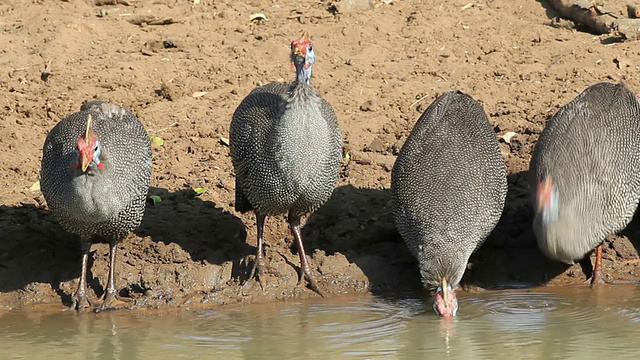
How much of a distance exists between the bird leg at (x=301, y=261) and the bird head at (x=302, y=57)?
3.45 ft

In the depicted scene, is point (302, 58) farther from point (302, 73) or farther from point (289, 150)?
point (289, 150)

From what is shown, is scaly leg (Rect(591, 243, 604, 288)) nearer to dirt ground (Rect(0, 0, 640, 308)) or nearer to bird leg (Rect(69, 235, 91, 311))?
dirt ground (Rect(0, 0, 640, 308))

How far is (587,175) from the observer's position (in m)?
7.26

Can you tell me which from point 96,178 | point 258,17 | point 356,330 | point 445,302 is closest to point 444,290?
point 445,302

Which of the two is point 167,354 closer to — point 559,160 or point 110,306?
point 110,306

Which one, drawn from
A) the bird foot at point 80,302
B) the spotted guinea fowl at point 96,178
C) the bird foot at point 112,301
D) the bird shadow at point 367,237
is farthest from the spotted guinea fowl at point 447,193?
the bird foot at point 80,302

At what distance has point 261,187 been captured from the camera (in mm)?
7293

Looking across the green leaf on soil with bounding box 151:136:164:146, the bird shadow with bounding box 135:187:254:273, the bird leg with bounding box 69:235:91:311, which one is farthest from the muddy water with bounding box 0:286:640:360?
the green leaf on soil with bounding box 151:136:164:146

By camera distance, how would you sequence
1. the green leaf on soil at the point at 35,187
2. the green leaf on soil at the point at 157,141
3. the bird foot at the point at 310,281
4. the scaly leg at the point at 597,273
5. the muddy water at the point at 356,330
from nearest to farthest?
the muddy water at the point at 356,330, the bird foot at the point at 310,281, the scaly leg at the point at 597,273, the green leaf on soil at the point at 35,187, the green leaf on soil at the point at 157,141

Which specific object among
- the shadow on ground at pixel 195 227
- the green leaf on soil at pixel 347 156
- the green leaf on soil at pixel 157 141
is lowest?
the shadow on ground at pixel 195 227

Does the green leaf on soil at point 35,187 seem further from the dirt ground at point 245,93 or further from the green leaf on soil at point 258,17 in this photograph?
the green leaf on soil at point 258,17

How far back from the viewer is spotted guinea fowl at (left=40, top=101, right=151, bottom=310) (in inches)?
276

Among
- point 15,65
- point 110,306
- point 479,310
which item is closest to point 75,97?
point 15,65

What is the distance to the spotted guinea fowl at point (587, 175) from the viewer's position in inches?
277
